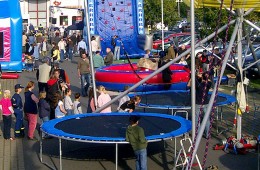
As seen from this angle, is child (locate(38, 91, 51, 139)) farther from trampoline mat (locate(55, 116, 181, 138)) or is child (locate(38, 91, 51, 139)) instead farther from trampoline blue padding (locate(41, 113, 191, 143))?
trampoline mat (locate(55, 116, 181, 138))

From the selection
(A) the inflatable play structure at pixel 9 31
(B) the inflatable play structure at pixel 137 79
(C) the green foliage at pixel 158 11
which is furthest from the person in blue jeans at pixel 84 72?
(C) the green foliage at pixel 158 11

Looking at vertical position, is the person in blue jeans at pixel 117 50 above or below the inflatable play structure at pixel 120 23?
below

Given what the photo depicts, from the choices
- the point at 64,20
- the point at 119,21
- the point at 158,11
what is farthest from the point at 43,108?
the point at 64,20

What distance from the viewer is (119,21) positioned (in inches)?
1379

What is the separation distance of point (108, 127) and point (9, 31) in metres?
15.4

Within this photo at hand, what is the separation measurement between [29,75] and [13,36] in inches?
76.0

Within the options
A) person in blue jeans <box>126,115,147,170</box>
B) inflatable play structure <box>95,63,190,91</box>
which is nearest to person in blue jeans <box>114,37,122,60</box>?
inflatable play structure <box>95,63,190,91</box>

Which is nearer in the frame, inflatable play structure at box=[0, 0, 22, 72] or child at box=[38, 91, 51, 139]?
child at box=[38, 91, 51, 139]

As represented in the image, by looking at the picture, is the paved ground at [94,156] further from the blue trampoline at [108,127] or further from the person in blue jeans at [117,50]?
the person in blue jeans at [117,50]

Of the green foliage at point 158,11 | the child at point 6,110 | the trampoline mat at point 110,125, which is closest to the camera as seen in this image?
the trampoline mat at point 110,125

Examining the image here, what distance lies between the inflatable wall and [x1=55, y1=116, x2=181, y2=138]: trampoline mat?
21.5m

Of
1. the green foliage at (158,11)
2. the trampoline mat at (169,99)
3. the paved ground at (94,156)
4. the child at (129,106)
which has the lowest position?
the paved ground at (94,156)

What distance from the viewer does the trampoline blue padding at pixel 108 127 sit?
11.0 m

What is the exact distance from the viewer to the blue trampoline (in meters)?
11.0
